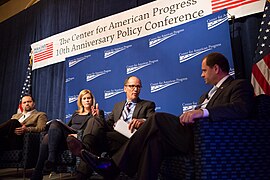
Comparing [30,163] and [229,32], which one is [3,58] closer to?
[30,163]

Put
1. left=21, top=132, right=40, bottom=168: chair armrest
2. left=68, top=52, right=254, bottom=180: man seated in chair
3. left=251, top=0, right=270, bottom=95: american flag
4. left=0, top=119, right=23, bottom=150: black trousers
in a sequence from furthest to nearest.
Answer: left=0, top=119, right=23, bottom=150: black trousers < left=21, top=132, right=40, bottom=168: chair armrest < left=251, top=0, right=270, bottom=95: american flag < left=68, top=52, right=254, bottom=180: man seated in chair

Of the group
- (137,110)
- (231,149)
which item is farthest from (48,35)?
(231,149)

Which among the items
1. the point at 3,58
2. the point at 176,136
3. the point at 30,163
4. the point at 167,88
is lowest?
the point at 30,163

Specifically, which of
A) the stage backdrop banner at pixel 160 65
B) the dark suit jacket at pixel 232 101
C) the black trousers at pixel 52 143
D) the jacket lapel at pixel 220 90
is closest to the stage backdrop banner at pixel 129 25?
the stage backdrop banner at pixel 160 65

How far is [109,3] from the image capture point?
467 centimetres

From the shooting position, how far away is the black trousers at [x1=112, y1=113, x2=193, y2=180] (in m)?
1.56

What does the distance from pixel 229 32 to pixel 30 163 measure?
251 centimetres

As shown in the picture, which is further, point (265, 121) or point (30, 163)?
point (30, 163)

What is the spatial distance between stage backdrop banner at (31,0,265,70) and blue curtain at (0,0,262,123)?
19 cm

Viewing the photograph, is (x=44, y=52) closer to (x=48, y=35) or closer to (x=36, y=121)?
(x=48, y=35)

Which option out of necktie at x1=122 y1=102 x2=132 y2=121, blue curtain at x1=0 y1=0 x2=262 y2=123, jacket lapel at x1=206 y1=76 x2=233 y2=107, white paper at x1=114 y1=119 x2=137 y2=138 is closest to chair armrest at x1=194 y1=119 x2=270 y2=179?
jacket lapel at x1=206 y1=76 x2=233 y2=107

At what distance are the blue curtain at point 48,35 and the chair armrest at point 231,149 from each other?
1578 millimetres

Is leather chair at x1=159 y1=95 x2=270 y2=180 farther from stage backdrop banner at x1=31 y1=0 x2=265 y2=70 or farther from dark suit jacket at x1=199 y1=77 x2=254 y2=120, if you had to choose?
stage backdrop banner at x1=31 y1=0 x2=265 y2=70

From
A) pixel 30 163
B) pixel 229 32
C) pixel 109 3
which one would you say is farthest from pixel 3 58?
pixel 229 32
